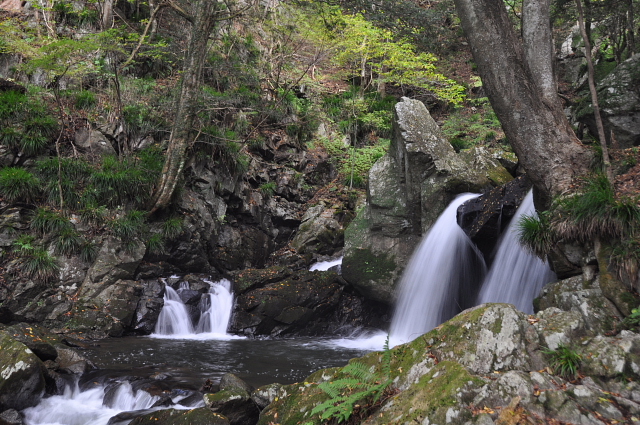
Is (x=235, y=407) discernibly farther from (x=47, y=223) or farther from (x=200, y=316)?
(x=47, y=223)

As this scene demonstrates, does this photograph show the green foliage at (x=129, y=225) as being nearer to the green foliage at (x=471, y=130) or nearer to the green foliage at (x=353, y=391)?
the green foliage at (x=353, y=391)

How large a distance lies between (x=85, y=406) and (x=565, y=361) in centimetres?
569

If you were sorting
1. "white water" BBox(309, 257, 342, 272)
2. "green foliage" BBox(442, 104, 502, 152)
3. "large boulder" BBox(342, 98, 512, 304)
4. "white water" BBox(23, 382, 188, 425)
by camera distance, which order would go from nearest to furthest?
"white water" BBox(23, 382, 188, 425)
"large boulder" BBox(342, 98, 512, 304)
"white water" BBox(309, 257, 342, 272)
"green foliage" BBox(442, 104, 502, 152)

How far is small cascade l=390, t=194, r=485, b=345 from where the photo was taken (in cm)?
857

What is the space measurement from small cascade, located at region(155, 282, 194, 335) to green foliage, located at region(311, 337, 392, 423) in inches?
262

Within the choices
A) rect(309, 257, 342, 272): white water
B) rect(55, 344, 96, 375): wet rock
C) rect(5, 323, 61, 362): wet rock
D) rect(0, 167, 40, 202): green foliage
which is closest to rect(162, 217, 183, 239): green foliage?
rect(0, 167, 40, 202): green foliage

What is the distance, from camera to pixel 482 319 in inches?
140

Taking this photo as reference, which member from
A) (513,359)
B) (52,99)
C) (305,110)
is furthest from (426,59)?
(513,359)

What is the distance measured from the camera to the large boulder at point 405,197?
971 cm

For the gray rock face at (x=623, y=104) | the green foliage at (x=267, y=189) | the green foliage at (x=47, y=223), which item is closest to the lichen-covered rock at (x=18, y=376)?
the green foliage at (x=47, y=223)

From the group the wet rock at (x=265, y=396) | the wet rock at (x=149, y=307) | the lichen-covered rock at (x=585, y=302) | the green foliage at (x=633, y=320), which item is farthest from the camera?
the wet rock at (x=149, y=307)

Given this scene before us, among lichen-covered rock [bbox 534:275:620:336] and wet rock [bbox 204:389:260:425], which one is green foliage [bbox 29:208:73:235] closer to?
wet rock [bbox 204:389:260:425]

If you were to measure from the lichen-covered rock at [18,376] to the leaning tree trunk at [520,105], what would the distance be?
7.35m

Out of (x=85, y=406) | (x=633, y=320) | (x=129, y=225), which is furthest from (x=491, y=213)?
(x=129, y=225)
